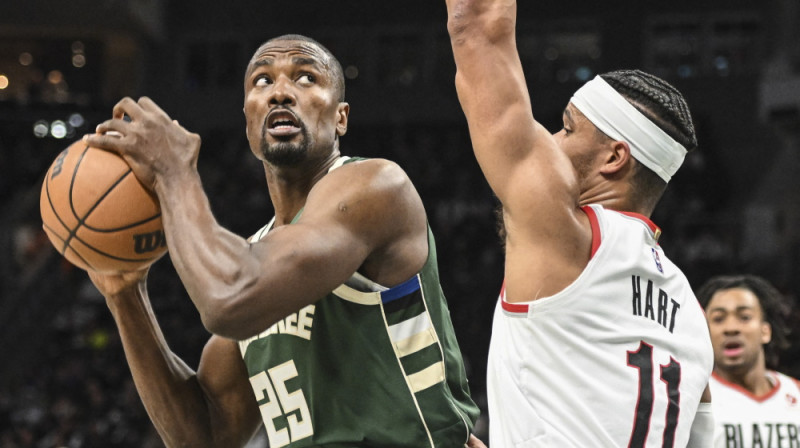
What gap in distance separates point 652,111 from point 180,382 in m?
1.80

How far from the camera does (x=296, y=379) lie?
3.01 m

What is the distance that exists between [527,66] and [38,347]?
35.6ft

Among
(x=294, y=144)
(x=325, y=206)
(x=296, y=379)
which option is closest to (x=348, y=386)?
(x=296, y=379)

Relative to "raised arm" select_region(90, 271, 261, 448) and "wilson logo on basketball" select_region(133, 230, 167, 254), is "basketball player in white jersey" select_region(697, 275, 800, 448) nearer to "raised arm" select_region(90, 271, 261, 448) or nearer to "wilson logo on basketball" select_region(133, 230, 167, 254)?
"raised arm" select_region(90, 271, 261, 448)

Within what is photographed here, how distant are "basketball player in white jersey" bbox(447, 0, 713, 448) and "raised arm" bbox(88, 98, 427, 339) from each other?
454 millimetres

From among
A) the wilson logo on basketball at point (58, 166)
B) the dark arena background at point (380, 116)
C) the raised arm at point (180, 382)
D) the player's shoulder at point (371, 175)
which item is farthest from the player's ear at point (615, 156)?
the dark arena background at point (380, 116)

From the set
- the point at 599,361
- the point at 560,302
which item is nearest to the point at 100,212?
the point at 560,302

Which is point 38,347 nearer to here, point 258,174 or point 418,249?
point 258,174

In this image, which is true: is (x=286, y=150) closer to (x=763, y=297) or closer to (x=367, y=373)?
(x=367, y=373)

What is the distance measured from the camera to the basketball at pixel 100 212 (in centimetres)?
281

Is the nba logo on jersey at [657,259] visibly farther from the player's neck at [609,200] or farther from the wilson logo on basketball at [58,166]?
the wilson logo on basketball at [58,166]

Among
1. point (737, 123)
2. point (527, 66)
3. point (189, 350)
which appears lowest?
point (189, 350)

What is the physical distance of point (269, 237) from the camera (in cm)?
267

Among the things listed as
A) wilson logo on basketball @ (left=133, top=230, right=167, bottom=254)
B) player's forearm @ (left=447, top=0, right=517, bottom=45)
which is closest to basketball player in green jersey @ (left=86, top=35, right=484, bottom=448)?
wilson logo on basketball @ (left=133, top=230, right=167, bottom=254)
